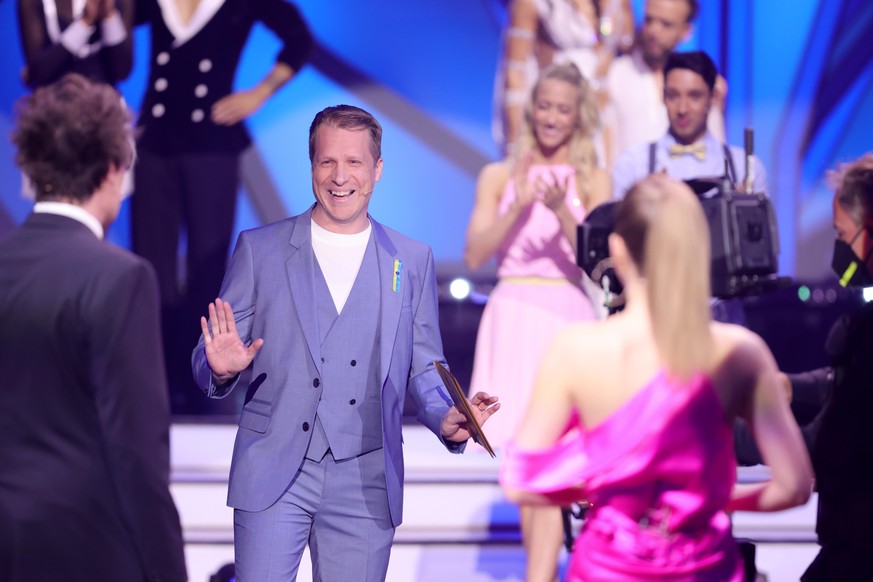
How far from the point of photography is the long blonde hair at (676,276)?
6.42 ft

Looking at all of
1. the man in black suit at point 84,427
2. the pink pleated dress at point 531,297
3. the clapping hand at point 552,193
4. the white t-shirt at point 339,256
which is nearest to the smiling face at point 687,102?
the pink pleated dress at point 531,297

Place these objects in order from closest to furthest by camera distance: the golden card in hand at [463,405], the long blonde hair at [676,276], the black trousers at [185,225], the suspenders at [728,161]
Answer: the long blonde hair at [676,276], the golden card in hand at [463,405], the suspenders at [728,161], the black trousers at [185,225]

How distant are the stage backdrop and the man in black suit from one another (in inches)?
169

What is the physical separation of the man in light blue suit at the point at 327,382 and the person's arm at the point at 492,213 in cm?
155

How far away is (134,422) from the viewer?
2002 mm

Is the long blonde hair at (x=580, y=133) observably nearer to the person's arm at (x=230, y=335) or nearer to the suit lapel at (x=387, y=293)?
the suit lapel at (x=387, y=293)

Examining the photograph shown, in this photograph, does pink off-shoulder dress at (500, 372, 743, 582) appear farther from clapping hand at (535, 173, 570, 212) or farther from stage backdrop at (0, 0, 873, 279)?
stage backdrop at (0, 0, 873, 279)

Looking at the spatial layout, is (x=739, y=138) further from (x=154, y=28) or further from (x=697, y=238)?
(x=697, y=238)

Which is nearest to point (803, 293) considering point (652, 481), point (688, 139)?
point (688, 139)

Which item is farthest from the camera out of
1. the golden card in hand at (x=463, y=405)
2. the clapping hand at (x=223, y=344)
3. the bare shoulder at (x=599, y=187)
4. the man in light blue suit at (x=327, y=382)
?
the bare shoulder at (x=599, y=187)

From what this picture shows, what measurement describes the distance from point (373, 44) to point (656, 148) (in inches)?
90.1

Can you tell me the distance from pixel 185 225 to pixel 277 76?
38.3 inches

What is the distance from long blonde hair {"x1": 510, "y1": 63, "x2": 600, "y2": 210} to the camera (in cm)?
462

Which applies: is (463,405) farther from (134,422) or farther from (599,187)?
(599,187)
